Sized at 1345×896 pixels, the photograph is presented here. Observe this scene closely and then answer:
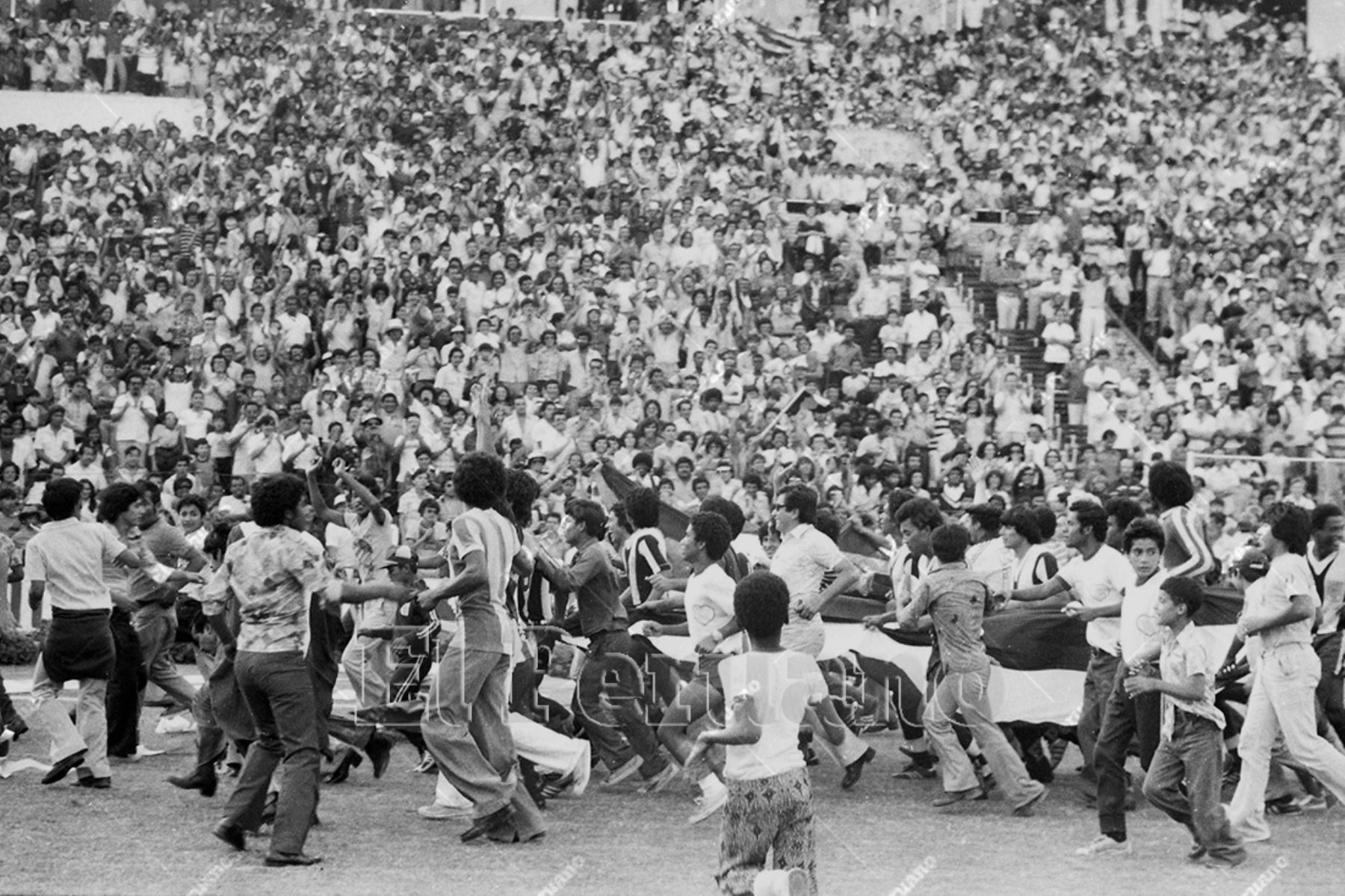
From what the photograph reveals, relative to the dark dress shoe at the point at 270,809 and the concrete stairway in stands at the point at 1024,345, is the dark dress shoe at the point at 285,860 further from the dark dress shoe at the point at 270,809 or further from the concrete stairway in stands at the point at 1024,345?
the concrete stairway in stands at the point at 1024,345

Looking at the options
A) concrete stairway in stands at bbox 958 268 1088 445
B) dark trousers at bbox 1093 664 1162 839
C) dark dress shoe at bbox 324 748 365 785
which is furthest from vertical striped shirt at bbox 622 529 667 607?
concrete stairway in stands at bbox 958 268 1088 445

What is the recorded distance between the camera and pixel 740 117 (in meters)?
26.7

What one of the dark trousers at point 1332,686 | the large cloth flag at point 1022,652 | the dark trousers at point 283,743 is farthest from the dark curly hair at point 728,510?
the dark trousers at point 1332,686

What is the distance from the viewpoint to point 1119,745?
896 cm

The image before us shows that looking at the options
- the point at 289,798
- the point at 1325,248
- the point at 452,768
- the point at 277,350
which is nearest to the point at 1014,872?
the point at 452,768

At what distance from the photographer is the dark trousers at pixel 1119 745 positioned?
8844mm

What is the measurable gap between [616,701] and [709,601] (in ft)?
2.84

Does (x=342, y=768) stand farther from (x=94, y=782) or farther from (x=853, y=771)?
(x=853, y=771)

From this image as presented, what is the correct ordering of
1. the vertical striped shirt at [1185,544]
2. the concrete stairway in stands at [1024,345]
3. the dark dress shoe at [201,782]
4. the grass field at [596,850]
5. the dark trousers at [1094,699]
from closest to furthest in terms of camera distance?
the grass field at [596,850], the vertical striped shirt at [1185,544], the dark trousers at [1094,699], the dark dress shoe at [201,782], the concrete stairway in stands at [1024,345]

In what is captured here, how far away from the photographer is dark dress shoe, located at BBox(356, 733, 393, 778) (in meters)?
10.4

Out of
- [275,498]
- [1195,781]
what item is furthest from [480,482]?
[1195,781]

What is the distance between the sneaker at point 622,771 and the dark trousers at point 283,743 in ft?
7.94

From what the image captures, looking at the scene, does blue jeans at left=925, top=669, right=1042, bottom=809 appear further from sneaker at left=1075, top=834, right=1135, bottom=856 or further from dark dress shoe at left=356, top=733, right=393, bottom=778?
dark dress shoe at left=356, top=733, right=393, bottom=778

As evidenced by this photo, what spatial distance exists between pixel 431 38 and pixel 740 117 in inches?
181
